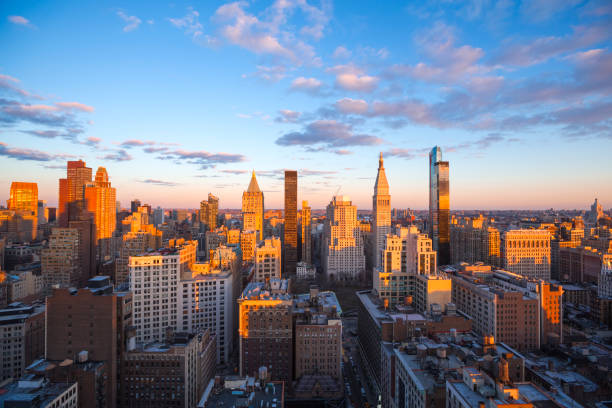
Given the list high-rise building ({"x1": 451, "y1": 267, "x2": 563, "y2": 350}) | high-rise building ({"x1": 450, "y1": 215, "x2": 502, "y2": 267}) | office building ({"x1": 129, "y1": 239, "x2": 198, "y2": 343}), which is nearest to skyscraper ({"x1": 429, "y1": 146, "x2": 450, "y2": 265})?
high-rise building ({"x1": 450, "y1": 215, "x2": 502, "y2": 267})

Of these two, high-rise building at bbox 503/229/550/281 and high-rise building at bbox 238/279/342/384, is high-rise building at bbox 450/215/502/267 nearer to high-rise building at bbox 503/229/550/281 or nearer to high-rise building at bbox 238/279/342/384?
high-rise building at bbox 503/229/550/281

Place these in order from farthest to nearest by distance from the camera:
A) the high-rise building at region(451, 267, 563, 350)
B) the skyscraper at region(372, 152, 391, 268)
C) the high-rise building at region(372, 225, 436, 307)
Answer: the skyscraper at region(372, 152, 391, 268), the high-rise building at region(372, 225, 436, 307), the high-rise building at region(451, 267, 563, 350)

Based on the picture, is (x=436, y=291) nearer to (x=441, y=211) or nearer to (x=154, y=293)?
(x=154, y=293)

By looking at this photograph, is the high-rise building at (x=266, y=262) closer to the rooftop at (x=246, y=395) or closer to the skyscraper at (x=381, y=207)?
the rooftop at (x=246, y=395)

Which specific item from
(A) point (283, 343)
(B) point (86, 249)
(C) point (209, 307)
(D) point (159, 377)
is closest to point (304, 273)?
(B) point (86, 249)

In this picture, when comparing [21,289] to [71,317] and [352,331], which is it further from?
[352,331]

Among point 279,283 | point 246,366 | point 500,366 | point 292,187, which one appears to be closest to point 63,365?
point 246,366
